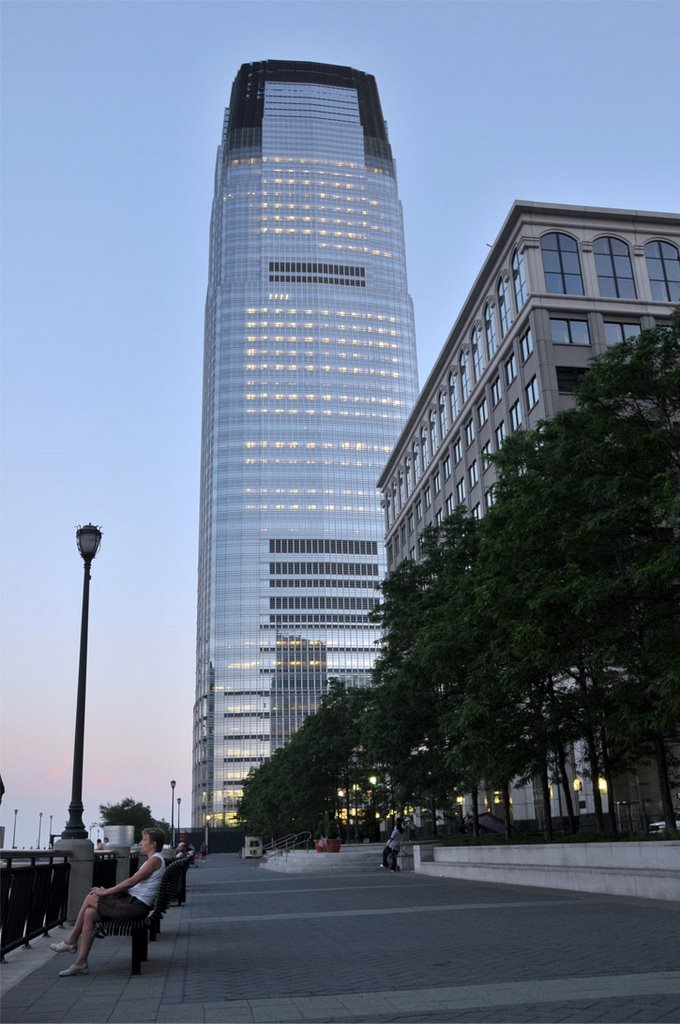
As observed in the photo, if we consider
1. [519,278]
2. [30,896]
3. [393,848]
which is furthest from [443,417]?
[30,896]

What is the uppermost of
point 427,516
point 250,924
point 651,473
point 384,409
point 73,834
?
point 384,409

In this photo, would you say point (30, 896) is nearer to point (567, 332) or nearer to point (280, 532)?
point (567, 332)

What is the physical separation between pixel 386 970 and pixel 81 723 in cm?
943

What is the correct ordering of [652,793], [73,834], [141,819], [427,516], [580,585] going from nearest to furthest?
[73,834] < [580,585] < [652,793] < [427,516] < [141,819]

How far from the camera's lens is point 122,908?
31.6 feet

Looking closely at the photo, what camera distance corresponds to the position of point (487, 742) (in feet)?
80.0

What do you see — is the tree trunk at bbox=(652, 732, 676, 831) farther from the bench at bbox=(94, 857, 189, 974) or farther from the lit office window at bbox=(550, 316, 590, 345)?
the lit office window at bbox=(550, 316, 590, 345)

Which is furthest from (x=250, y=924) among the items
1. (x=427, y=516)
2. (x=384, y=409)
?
(x=384, y=409)

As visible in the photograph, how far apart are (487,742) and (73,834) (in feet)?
38.6

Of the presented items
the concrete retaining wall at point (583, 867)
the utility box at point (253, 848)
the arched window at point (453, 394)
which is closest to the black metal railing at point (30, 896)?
the concrete retaining wall at point (583, 867)

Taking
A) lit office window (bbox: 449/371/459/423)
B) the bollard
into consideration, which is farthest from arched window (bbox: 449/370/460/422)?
the bollard

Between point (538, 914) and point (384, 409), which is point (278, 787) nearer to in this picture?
point (538, 914)

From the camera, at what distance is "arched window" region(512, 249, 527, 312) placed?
176 ft

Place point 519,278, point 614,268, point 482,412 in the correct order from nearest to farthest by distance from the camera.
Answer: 1. point 519,278
2. point 614,268
3. point 482,412
